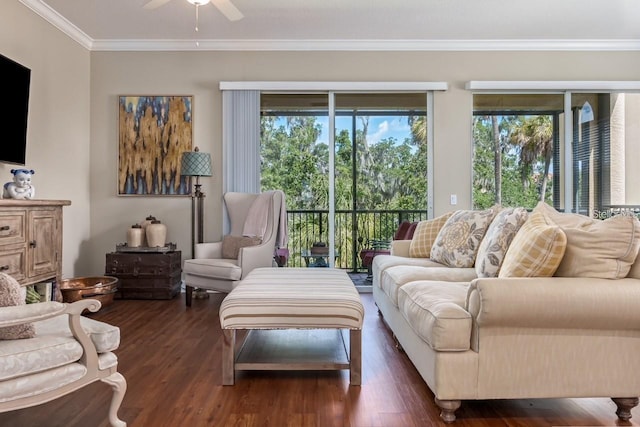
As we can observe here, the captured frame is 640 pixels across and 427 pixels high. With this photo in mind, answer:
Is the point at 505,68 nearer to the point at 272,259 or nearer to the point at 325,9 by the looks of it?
the point at 325,9

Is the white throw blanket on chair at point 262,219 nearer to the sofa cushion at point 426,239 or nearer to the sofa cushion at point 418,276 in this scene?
the sofa cushion at point 426,239

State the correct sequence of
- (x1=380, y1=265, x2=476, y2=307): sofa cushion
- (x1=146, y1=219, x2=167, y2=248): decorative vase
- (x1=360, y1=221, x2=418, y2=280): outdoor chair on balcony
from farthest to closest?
(x1=360, y1=221, x2=418, y2=280): outdoor chair on balcony, (x1=146, y1=219, x2=167, y2=248): decorative vase, (x1=380, y1=265, x2=476, y2=307): sofa cushion

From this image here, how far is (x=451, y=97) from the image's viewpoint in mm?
5273

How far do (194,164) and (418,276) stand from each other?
2.87 meters

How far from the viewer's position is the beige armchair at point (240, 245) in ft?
13.9

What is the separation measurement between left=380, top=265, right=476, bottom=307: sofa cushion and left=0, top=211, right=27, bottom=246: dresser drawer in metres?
2.76

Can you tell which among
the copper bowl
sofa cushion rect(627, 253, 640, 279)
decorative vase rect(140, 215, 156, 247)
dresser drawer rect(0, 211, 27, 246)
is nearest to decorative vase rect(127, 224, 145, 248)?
decorative vase rect(140, 215, 156, 247)

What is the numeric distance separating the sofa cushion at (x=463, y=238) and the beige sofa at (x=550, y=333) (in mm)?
1091

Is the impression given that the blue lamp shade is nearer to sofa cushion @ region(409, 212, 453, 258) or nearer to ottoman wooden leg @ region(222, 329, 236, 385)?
sofa cushion @ region(409, 212, 453, 258)

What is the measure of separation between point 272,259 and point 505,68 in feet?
11.5

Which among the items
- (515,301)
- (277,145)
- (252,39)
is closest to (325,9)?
(252,39)

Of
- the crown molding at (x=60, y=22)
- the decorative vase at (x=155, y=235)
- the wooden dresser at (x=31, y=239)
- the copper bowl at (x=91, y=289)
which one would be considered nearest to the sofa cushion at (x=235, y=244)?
the decorative vase at (x=155, y=235)

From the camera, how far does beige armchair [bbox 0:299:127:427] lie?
1.64 m

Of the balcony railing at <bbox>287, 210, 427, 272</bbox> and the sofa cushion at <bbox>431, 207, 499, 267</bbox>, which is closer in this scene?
the sofa cushion at <bbox>431, 207, 499, 267</bbox>
